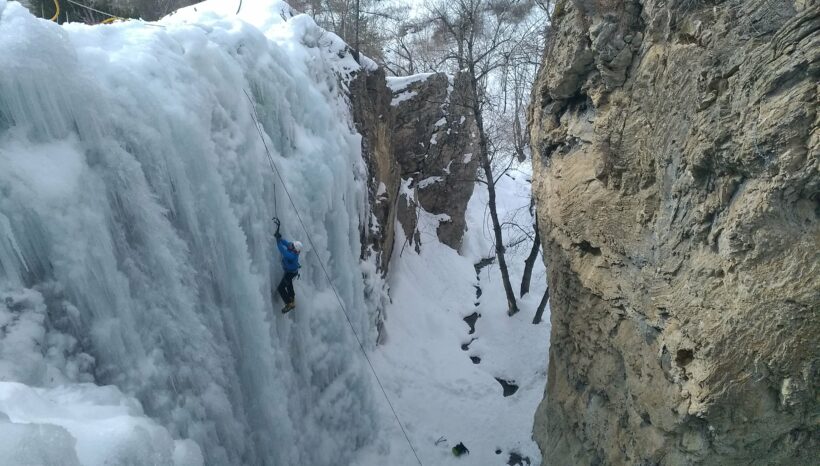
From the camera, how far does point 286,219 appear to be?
6000mm

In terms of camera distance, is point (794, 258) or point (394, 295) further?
point (394, 295)

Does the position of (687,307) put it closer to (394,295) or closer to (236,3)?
(394,295)

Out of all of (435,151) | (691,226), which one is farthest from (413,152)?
(691,226)

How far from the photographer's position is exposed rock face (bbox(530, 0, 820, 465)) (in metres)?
2.78

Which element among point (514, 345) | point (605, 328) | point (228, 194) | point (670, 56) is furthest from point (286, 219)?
point (514, 345)

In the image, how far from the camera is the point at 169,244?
168 inches

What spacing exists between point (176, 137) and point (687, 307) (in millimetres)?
4255

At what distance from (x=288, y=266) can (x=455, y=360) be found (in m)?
4.35

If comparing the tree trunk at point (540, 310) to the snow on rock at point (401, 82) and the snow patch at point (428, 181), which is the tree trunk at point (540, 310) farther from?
the snow on rock at point (401, 82)

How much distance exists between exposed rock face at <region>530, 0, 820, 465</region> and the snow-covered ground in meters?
2.27

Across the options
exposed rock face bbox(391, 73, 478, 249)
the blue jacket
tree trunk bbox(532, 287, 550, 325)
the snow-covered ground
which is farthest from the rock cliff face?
the blue jacket

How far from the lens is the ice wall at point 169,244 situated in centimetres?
328

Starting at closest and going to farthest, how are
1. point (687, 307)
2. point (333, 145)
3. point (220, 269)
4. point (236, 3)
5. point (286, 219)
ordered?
point (687, 307) → point (220, 269) → point (286, 219) → point (333, 145) → point (236, 3)

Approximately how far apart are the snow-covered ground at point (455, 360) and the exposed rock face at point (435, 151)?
1.87ft
